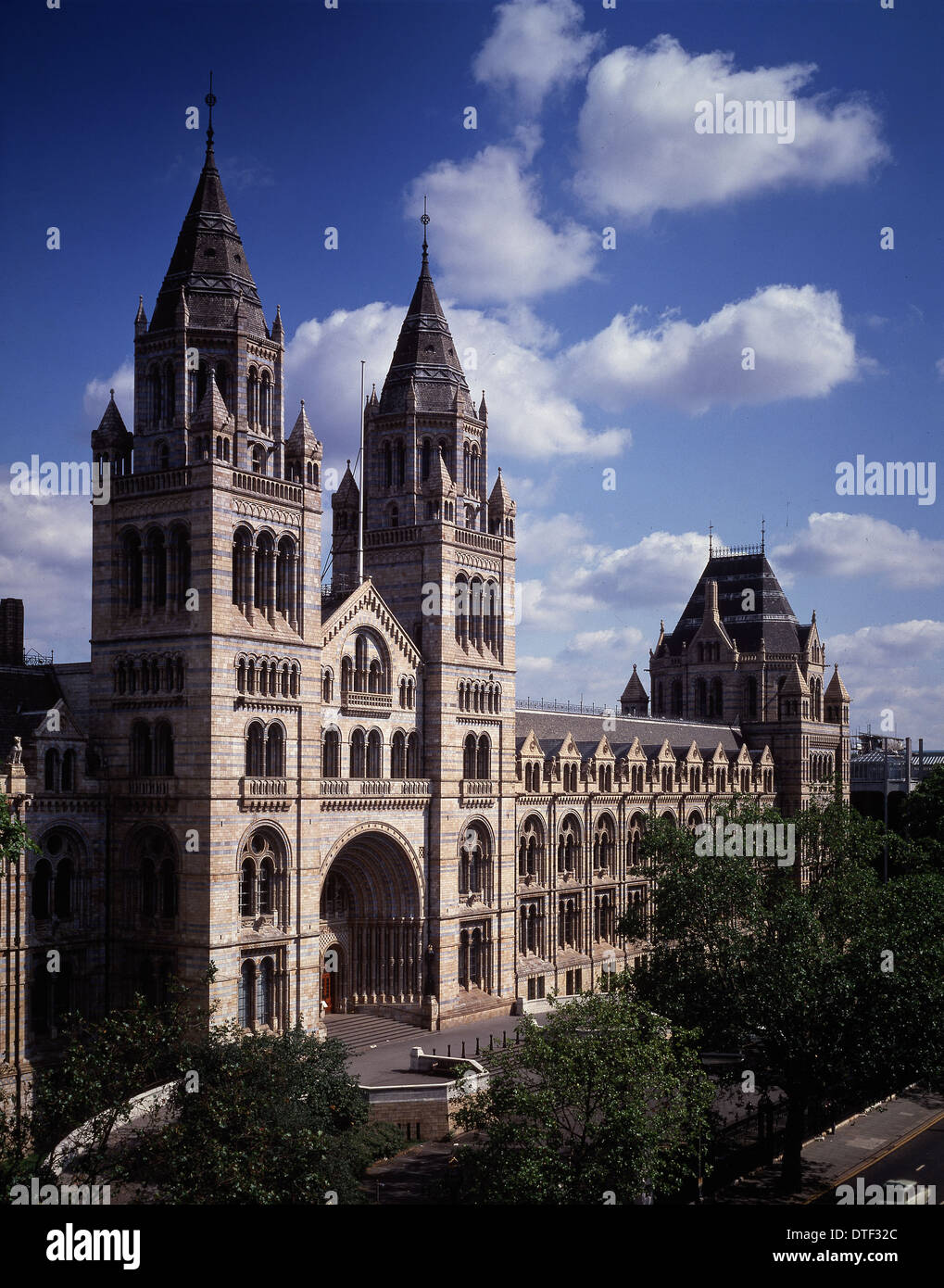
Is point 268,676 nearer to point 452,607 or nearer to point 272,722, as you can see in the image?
point 272,722

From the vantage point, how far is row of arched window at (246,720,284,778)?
2389 inches

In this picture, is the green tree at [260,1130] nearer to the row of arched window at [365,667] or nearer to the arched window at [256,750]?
the arched window at [256,750]

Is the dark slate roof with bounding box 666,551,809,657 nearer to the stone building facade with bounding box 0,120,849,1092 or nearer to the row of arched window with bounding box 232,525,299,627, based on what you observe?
the stone building facade with bounding box 0,120,849,1092

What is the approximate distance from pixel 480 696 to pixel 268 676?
1905 cm

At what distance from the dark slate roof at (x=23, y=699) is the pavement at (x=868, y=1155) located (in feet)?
120

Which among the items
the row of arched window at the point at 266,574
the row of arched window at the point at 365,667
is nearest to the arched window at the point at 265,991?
the row of arched window at the point at 365,667

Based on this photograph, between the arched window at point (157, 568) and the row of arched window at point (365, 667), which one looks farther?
the row of arched window at point (365, 667)

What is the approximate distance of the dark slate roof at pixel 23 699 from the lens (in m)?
57.9

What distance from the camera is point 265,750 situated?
6138 cm

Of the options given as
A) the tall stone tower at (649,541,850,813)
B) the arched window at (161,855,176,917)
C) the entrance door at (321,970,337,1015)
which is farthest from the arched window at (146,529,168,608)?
the tall stone tower at (649,541,850,813)

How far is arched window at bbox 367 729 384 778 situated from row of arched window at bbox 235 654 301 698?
8.35 meters

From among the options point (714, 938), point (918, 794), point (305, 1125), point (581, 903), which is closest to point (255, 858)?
point (305, 1125)

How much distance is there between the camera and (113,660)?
61.1 metres
